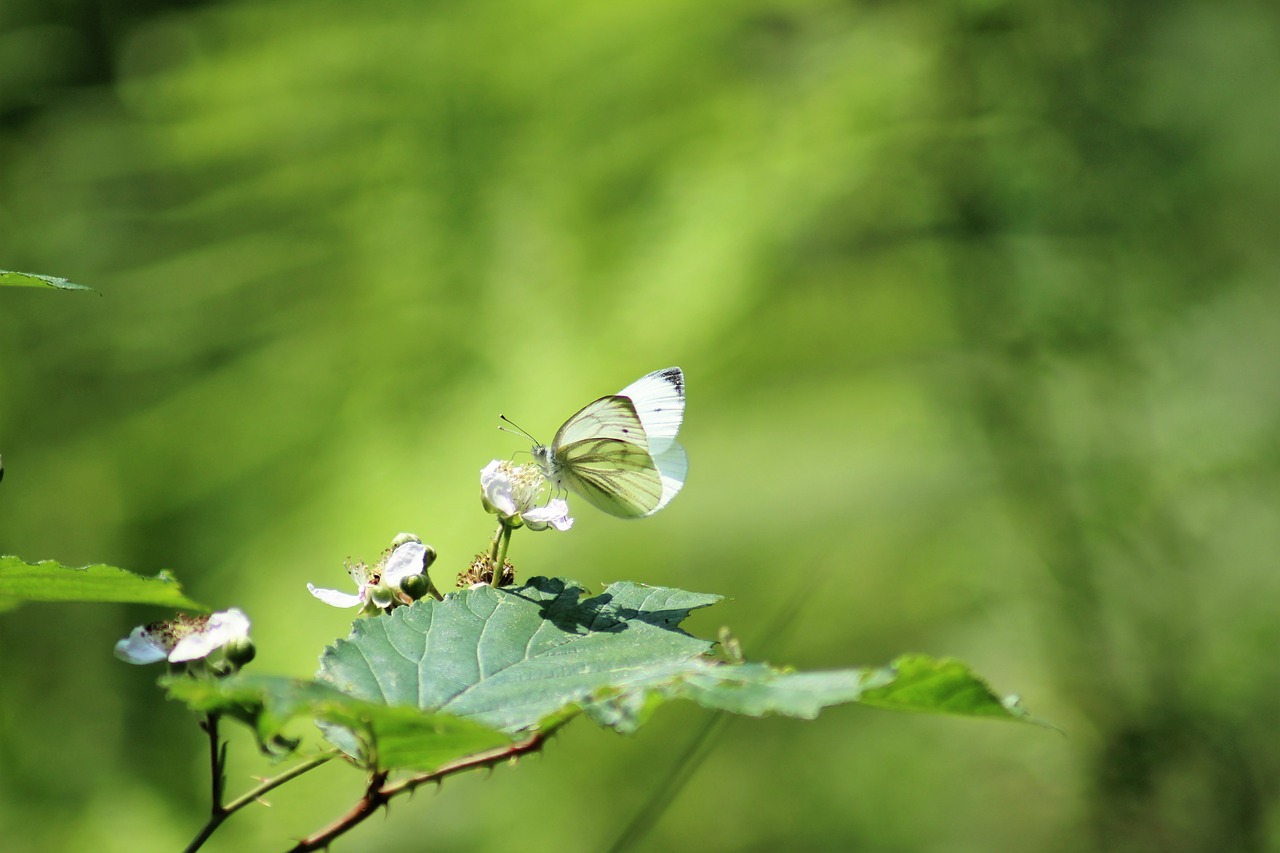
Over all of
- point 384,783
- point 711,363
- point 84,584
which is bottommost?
point 711,363

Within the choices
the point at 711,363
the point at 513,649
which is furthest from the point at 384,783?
the point at 711,363

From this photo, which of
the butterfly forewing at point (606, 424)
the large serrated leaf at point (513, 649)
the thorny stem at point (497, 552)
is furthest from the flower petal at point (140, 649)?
the butterfly forewing at point (606, 424)

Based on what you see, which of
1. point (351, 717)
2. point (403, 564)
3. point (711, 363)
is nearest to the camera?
point (351, 717)

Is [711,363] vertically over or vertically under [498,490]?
under

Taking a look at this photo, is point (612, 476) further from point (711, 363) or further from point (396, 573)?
point (711, 363)

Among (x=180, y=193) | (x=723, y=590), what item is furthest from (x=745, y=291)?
(x=180, y=193)

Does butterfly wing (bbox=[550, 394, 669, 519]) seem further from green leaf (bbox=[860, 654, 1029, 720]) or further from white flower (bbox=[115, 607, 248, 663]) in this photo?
green leaf (bbox=[860, 654, 1029, 720])

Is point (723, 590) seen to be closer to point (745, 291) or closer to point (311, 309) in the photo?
point (745, 291)
